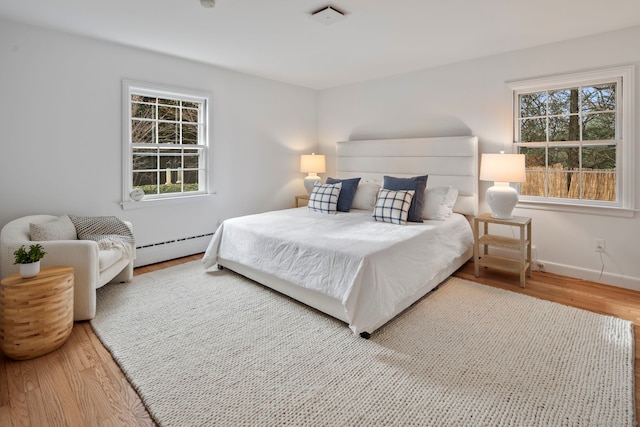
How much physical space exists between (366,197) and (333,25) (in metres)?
2.01

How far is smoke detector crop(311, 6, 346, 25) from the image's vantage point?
2709 mm

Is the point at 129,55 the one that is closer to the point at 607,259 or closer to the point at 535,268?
the point at 535,268

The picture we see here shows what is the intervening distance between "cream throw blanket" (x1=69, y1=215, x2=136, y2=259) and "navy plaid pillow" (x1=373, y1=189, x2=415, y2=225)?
8.09ft

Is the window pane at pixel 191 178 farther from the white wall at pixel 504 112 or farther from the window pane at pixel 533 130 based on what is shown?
the window pane at pixel 533 130

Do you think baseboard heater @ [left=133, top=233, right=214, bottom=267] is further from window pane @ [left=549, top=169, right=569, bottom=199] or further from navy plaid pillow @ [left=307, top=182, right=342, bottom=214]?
window pane @ [left=549, top=169, right=569, bottom=199]

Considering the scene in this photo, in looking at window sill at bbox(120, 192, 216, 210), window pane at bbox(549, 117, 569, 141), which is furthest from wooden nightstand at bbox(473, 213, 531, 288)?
window sill at bbox(120, 192, 216, 210)

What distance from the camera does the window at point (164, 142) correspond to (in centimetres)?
381

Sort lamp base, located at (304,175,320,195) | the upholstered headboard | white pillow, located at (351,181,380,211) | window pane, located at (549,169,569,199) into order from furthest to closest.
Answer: lamp base, located at (304,175,320,195)
white pillow, located at (351,181,380,211)
the upholstered headboard
window pane, located at (549,169,569,199)

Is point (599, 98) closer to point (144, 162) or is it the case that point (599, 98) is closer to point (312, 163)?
point (312, 163)

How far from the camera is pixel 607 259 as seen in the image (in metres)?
3.36

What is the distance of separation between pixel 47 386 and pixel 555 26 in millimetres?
4624

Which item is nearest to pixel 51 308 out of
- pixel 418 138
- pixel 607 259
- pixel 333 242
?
pixel 333 242

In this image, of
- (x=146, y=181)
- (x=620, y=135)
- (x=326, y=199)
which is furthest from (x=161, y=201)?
(x=620, y=135)

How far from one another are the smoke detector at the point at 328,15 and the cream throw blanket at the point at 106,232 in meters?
2.63
